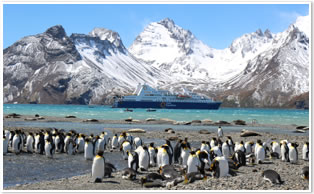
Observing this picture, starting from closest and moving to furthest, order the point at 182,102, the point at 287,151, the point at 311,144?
1. the point at 311,144
2. the point at 287,151
3. the point at 182,102

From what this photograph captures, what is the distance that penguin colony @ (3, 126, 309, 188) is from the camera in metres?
12.4

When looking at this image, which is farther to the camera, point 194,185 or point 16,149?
point 16,149

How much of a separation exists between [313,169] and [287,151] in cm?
718

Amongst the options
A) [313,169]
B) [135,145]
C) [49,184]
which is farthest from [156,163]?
[313,169]

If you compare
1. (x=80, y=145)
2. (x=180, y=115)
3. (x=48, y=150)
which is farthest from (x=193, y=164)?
(x=180, y=115)

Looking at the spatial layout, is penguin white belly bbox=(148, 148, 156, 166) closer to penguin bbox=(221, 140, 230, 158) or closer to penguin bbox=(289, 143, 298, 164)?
penguin bbox=(221, 140, 230, 158)

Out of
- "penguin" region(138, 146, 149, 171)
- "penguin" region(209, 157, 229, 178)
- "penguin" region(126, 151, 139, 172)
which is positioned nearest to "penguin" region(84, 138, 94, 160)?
"penguin" region(138, 146, 149, 171)

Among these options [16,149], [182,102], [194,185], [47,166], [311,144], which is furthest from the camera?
[182,102]

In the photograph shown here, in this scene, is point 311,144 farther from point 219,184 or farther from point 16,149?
point 16,149

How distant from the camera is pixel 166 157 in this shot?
48.3 ft

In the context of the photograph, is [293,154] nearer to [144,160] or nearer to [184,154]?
[184,154]

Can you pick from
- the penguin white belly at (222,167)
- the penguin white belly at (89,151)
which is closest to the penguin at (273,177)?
the penguin white belly at (222,167)

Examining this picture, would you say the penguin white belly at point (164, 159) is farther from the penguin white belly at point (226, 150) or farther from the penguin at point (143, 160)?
the penguin white belly at point (226, 150)

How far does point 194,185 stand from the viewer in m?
11.2
